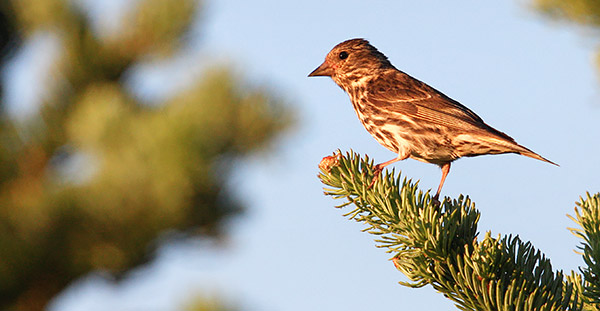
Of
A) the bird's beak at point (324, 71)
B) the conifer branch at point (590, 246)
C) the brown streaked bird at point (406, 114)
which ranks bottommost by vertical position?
the conifer branch at point (590, 246)

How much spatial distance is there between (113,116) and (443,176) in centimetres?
299

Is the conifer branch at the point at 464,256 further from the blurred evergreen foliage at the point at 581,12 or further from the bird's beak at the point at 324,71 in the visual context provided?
the bird's beak at the point at 324,71

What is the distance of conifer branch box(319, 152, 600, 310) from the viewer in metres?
2.74

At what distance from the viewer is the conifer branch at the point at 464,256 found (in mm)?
2740

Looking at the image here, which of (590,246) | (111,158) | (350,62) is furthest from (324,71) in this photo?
(590,246)

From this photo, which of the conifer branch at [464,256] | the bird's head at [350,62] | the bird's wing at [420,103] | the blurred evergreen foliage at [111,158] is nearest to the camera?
the conifer branch at [464,256]

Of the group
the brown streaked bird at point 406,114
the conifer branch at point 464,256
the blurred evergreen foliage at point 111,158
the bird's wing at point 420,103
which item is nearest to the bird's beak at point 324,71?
the brown streaked bird at point 406,114

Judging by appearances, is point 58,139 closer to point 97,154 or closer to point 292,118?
point 97,154

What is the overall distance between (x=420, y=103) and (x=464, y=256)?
318 cm

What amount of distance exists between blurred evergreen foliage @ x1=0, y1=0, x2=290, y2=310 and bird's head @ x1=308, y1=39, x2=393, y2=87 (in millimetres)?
1295

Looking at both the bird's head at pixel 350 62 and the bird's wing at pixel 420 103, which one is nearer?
the bird's wing at pixel 420 103

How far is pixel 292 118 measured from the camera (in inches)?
312

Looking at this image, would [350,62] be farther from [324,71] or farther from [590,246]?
[590,246]

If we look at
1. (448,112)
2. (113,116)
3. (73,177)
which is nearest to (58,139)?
(73,177)
